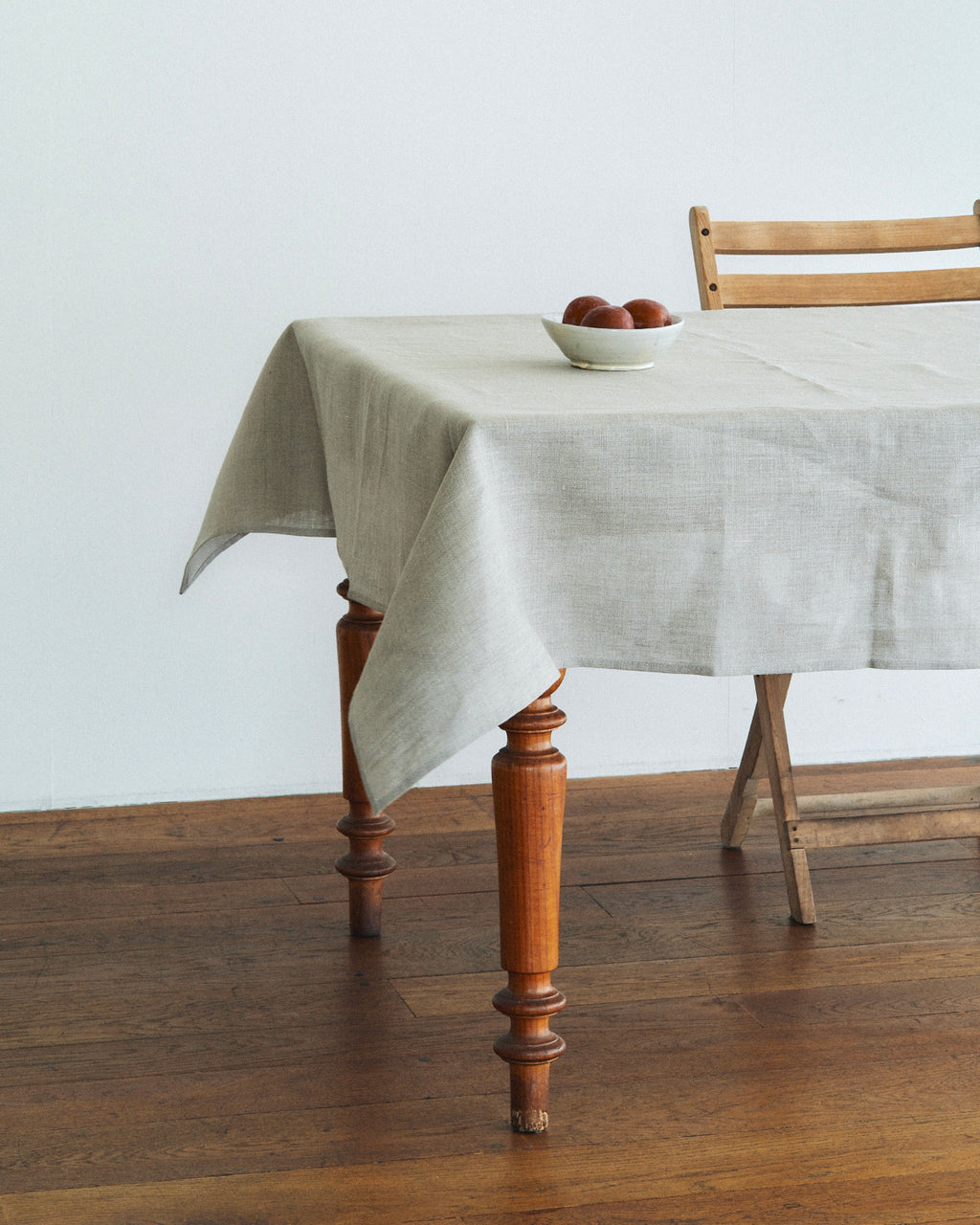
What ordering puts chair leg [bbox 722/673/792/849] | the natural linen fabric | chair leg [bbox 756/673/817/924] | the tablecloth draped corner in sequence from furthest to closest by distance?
chair leg [bbox 722/673/792/849], chair leg [bbox 756/673/817/924], the tablecloth draped corner, the natural linen fabric

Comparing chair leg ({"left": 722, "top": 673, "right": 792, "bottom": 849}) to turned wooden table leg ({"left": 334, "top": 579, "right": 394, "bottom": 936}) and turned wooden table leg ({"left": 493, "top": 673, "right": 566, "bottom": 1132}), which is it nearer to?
turned wooden table leg ({"left": 334, "top": 579, "right": 394, "bottom": 936})

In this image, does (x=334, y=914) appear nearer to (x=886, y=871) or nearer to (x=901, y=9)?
(x=886, y=871)

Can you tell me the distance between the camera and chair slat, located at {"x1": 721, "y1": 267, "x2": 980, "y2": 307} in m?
2.54

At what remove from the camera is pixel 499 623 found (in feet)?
4.71

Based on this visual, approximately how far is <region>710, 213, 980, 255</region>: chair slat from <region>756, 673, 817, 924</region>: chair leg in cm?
75

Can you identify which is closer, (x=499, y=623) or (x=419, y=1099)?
(x=499, y=623)

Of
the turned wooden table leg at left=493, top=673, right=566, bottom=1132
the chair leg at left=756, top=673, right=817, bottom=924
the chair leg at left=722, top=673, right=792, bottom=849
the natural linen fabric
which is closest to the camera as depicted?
the natural linen fabric

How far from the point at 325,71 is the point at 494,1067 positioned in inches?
71.6

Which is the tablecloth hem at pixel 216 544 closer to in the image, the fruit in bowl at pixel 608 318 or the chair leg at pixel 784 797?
the fruit in bowl at pixel 608 318

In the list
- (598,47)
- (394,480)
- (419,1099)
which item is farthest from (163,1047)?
(598,47)

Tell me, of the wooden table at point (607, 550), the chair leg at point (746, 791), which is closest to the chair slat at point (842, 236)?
the chair leg at point (746, 791)

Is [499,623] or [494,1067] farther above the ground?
[499,623]

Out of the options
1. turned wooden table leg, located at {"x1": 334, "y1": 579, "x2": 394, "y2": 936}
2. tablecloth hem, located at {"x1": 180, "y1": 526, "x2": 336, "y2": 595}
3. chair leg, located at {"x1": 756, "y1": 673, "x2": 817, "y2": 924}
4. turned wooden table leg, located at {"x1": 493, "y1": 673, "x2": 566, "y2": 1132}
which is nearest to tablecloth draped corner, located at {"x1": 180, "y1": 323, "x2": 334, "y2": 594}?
tablecloth hem, located at {"x1": 180, "y1": 526, "x2": 336, "y2": 595}

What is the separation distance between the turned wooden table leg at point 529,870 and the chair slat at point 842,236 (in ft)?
4.03
